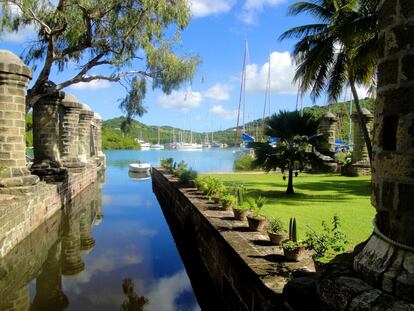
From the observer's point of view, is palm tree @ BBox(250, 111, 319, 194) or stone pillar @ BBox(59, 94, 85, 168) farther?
stone pillar @ BBox(59, 94, 85, 168)

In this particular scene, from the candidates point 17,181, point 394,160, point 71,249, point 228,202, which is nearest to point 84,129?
point 17,181

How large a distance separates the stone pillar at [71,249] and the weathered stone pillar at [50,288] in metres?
0.18

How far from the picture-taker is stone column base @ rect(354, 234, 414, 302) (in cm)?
255

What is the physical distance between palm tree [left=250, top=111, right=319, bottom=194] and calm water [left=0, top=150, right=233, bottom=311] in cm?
431

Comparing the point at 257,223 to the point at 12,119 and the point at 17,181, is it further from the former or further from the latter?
the point at 12,119

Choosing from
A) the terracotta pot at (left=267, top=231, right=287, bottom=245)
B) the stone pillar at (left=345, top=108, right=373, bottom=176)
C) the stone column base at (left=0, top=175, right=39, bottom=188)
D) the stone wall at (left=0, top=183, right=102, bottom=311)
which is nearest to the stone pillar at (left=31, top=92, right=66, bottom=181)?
the stone wall at (left=0, top=183, right=102, bottom=311)

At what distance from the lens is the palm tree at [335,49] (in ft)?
40.3

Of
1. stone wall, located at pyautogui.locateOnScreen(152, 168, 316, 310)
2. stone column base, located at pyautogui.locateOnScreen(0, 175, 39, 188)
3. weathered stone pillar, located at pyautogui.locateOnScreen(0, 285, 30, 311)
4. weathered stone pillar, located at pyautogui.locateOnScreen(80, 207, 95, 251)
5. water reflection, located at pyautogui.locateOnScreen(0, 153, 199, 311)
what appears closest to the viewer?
stone wall, located at pyautogui.locateOnScreen(152, 168, 316, 310)

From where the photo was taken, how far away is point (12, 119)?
11.5 m

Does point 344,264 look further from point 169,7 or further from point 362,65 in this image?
point 169,7

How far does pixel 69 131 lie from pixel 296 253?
1740cm

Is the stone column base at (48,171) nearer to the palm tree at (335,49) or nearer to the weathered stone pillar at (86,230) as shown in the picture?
the weathered stone pillar at (86,230)

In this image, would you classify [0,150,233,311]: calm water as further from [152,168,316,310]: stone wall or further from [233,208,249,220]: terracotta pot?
[233,208,249,220]: terracotta pot

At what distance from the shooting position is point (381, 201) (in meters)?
2.87
